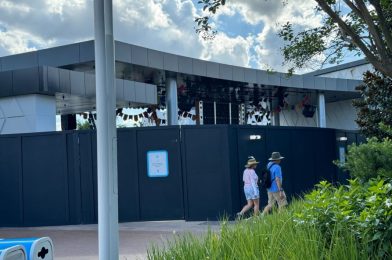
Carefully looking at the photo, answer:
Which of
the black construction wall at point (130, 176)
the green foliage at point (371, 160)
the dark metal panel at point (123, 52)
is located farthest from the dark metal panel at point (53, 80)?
the green foliage at point (371, 160)

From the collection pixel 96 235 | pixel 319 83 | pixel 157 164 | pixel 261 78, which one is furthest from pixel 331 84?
pixel 96 235

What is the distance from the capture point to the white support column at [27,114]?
54.3 ft

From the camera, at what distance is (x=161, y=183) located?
44.5 ft

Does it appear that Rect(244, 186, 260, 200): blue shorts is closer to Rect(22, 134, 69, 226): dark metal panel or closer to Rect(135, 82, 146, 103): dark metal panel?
Rect(22, 134, 69, 226): dark metal panel

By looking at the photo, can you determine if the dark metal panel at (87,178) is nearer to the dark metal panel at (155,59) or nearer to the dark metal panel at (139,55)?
the dark metal panel at (139,55)

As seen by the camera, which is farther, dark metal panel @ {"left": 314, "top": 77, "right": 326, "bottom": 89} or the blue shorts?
dark metal panel @ {"left": 314, "top": 77, "right": 326, "bottom": 89}

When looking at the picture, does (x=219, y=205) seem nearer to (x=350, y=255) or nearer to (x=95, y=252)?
(x=95, y=252)

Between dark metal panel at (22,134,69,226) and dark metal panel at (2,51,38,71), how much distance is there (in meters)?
10.5

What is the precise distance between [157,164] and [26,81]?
5.87 m

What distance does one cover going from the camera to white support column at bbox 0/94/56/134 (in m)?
16.5

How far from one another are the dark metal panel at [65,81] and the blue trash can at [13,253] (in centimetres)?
→ 1403

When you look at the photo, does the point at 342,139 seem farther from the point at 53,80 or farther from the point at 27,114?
the point at 27,114

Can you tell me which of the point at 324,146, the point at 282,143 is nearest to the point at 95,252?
the point at 282,143

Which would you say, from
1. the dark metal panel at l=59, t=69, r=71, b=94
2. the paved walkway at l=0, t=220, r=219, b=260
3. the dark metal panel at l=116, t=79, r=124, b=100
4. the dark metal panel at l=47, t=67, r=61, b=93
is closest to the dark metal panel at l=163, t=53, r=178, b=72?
the dark metal panel at l=116, t=79, r=124, b=100
